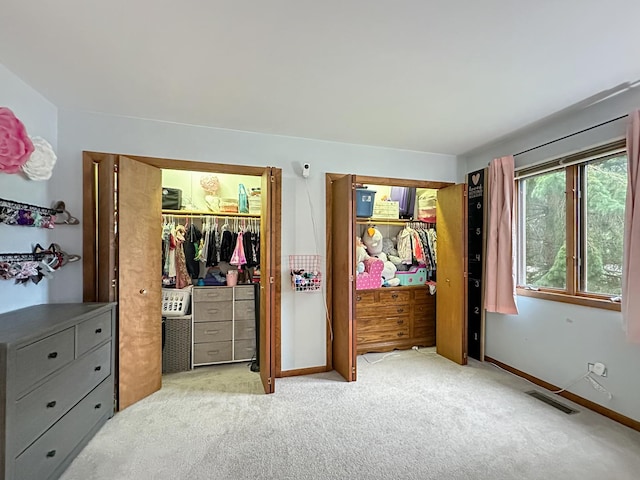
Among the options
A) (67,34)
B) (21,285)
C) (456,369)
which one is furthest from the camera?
(456,369)

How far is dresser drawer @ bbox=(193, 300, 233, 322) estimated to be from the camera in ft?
10.9

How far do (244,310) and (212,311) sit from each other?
0.34 meters

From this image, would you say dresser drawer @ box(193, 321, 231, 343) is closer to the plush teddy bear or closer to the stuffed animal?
the plush teddy bear

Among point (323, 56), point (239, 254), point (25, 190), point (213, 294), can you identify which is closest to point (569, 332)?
point (323, 56)

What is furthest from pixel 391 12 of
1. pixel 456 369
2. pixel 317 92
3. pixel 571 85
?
pixel 456 369

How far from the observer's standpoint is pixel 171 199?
349 centimetres

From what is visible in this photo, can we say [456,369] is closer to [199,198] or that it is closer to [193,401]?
[193,401]

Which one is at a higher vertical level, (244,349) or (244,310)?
(244,310)

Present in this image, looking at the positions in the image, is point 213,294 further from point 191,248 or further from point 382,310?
point 382,310

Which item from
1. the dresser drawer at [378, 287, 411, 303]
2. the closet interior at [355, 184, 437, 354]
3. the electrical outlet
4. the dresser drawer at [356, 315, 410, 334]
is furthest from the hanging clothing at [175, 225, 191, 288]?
the electrical outlet

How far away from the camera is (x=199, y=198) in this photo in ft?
12.4

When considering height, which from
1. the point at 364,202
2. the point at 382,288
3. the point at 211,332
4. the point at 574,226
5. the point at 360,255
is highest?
the point at 364,202

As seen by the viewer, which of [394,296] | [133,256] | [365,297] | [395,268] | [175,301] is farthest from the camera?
[395,268]

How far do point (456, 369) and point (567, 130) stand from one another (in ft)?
8.09
